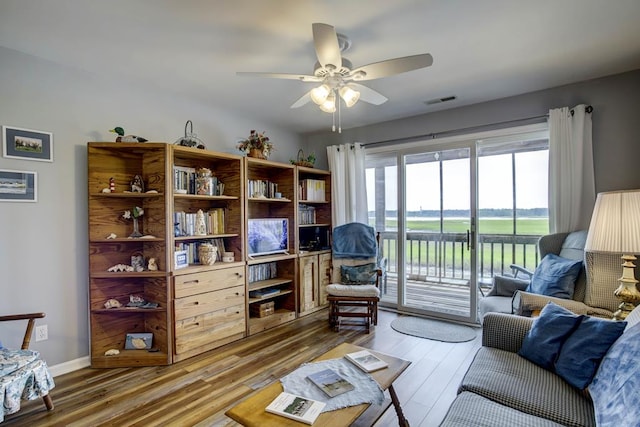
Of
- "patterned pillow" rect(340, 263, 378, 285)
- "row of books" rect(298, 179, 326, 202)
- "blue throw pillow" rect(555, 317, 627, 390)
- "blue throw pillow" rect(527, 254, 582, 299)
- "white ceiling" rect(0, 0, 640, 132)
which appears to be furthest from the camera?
"row of books" rect(298, 179, 326, 202)

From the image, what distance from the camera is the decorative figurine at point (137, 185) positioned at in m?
2.80

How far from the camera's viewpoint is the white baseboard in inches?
98.7

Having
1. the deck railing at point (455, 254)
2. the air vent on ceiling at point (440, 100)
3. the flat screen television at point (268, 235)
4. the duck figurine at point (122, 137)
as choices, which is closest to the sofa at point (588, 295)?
the deck railing at point (455, 254)

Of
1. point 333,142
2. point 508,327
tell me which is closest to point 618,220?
point 508,327

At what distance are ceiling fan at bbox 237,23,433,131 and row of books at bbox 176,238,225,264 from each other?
68.1 inches

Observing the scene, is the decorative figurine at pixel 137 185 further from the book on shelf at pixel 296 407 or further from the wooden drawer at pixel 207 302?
the book on shelf at pixel 296 407

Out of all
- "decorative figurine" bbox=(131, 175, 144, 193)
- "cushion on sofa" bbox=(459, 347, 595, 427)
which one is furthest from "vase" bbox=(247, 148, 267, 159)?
"cushion on sofa" bbox=(459, 347, 595, 427)

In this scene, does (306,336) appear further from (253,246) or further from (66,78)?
(66,78)

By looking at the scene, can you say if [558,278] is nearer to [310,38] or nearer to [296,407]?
[296,407]

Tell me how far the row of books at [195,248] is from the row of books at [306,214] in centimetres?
116

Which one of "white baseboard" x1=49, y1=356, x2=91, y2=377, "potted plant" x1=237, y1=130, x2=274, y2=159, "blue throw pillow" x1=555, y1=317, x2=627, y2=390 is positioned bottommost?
"white baseboard" x1=49, y1=356, x2=91, y2=377

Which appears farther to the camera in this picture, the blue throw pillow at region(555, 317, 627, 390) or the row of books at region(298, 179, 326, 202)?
the row of books at region(298, 179, 326, 202)

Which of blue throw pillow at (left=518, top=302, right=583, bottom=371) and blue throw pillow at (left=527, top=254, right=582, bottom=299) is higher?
blue throw pillow at (left=527, top=254, right=582, bottom=299)

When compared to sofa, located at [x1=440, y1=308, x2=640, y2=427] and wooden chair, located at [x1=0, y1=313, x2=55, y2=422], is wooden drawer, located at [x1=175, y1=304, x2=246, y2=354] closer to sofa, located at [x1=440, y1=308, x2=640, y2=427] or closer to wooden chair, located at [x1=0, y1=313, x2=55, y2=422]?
wooden chair, located at [x1=0, y1=313, x2=55, y2=422]
